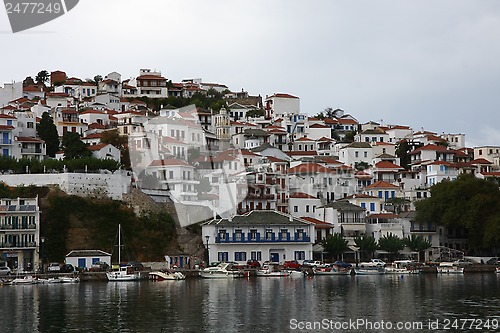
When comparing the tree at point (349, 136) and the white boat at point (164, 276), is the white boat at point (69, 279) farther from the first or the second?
the tree at point (349, 136)

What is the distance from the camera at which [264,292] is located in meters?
53.0

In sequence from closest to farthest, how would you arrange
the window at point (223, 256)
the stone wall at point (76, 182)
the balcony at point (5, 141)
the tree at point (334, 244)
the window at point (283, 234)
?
the stone wall at point (76, 182), the window at point (223, 256), the window at point (283, 234), the tree at point (334, 244), the balcony at point (5, 141)

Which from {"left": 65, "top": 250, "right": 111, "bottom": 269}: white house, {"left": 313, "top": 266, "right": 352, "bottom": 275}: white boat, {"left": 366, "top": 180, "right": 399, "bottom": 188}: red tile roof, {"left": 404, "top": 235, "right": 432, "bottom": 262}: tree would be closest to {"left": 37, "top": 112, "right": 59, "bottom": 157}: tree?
{"left": 65, "top": 250, "right": 111, "bottom": 269}: white house

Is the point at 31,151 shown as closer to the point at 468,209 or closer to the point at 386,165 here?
the point at 386,165

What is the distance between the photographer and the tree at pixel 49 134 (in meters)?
87.5

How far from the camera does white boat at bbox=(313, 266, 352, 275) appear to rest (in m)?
71.4

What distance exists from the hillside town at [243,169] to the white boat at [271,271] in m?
2.86

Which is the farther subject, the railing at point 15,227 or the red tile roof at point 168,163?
the red tile roof at point 168,163

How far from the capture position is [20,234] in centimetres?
6681

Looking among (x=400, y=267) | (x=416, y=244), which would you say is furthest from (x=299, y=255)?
(x=416, y=244)

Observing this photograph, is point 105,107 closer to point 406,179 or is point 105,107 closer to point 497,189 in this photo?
point 406,179

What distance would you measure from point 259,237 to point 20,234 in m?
20.9

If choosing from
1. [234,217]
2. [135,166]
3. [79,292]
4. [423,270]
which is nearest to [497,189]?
[423,270]

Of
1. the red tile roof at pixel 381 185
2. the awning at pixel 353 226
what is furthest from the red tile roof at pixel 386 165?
the awning at pixel 353 226
